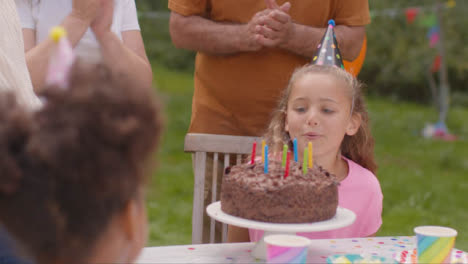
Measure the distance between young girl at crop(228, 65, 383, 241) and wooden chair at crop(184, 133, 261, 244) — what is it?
0.44 feet

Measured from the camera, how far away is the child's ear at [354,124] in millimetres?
2334

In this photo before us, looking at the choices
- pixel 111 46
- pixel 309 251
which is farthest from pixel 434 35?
pixel 309 251

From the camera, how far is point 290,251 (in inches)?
53.2

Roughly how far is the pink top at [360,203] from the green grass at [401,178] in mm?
1396

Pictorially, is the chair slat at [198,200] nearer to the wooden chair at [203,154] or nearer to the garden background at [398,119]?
the wooden chair at [203,154]

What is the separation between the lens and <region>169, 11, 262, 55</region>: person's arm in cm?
240

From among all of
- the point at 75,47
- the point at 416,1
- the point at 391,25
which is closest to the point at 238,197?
the point at 75,47

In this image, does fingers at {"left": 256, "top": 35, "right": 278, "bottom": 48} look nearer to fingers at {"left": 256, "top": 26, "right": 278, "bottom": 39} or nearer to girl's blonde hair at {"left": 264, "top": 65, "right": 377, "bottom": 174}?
fingers at {"left": 256, "top": 26, "right": 278, "bottom": 39}

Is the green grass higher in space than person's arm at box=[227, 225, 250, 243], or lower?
lower

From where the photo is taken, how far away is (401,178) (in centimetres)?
562

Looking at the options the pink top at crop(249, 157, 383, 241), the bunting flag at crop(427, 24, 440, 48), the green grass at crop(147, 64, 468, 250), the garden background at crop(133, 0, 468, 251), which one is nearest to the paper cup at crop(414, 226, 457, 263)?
the pink top at crop(249, 157, 383, 241)

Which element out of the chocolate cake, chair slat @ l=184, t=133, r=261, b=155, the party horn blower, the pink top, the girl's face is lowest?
the pink top

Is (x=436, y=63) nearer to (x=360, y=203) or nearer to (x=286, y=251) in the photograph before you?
(x=360, y=203)

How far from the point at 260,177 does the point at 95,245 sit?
0.81 metres
